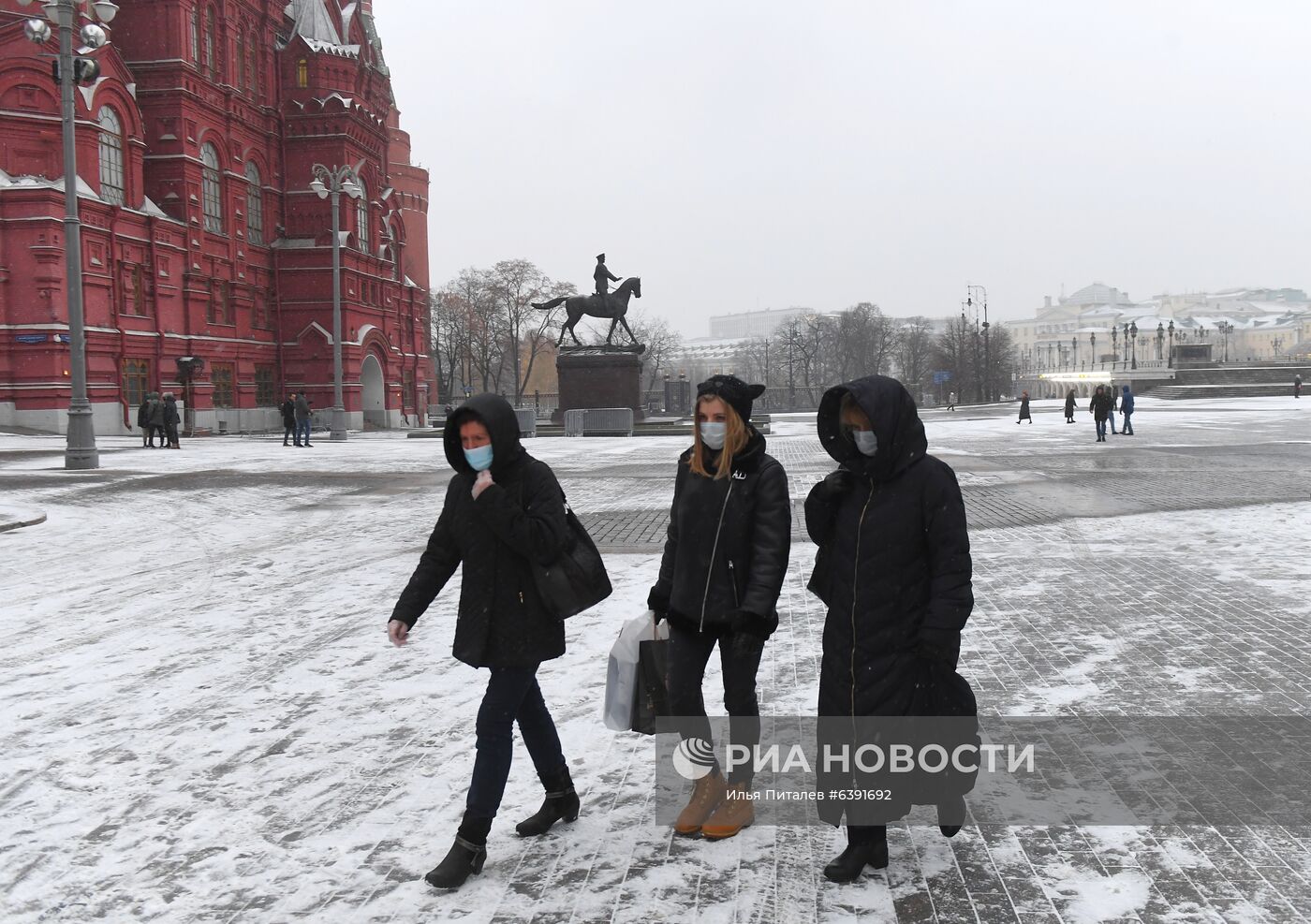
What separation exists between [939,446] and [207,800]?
85.6 ft

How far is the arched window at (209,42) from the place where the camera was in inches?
1848

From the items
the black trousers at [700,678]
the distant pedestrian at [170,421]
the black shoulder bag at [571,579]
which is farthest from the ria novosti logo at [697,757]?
the distant pedestrian at [170,421]

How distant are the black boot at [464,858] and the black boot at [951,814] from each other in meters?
1.64

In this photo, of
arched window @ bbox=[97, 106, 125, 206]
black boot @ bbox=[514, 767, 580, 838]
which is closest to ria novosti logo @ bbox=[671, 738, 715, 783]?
black boot @ bbox=[514, 767, 580, 838]

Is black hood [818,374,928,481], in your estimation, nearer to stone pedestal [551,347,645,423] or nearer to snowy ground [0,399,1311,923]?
snowy ground [0,399,1311,923]

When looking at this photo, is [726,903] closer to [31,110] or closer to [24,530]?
[24,530]

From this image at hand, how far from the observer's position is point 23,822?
179 inches

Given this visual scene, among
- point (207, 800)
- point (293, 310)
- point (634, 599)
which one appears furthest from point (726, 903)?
point (293, 310)

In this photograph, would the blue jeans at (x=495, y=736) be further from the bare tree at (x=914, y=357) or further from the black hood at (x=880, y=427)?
the bare tree at (x=914, y=357)

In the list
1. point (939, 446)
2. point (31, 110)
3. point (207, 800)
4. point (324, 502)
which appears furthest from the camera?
point (31, 110)

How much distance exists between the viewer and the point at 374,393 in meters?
56.9

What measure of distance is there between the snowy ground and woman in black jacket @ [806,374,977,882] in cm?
60

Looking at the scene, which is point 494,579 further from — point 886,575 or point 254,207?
point 254,207

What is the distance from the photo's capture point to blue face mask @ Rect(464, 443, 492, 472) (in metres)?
3.98
